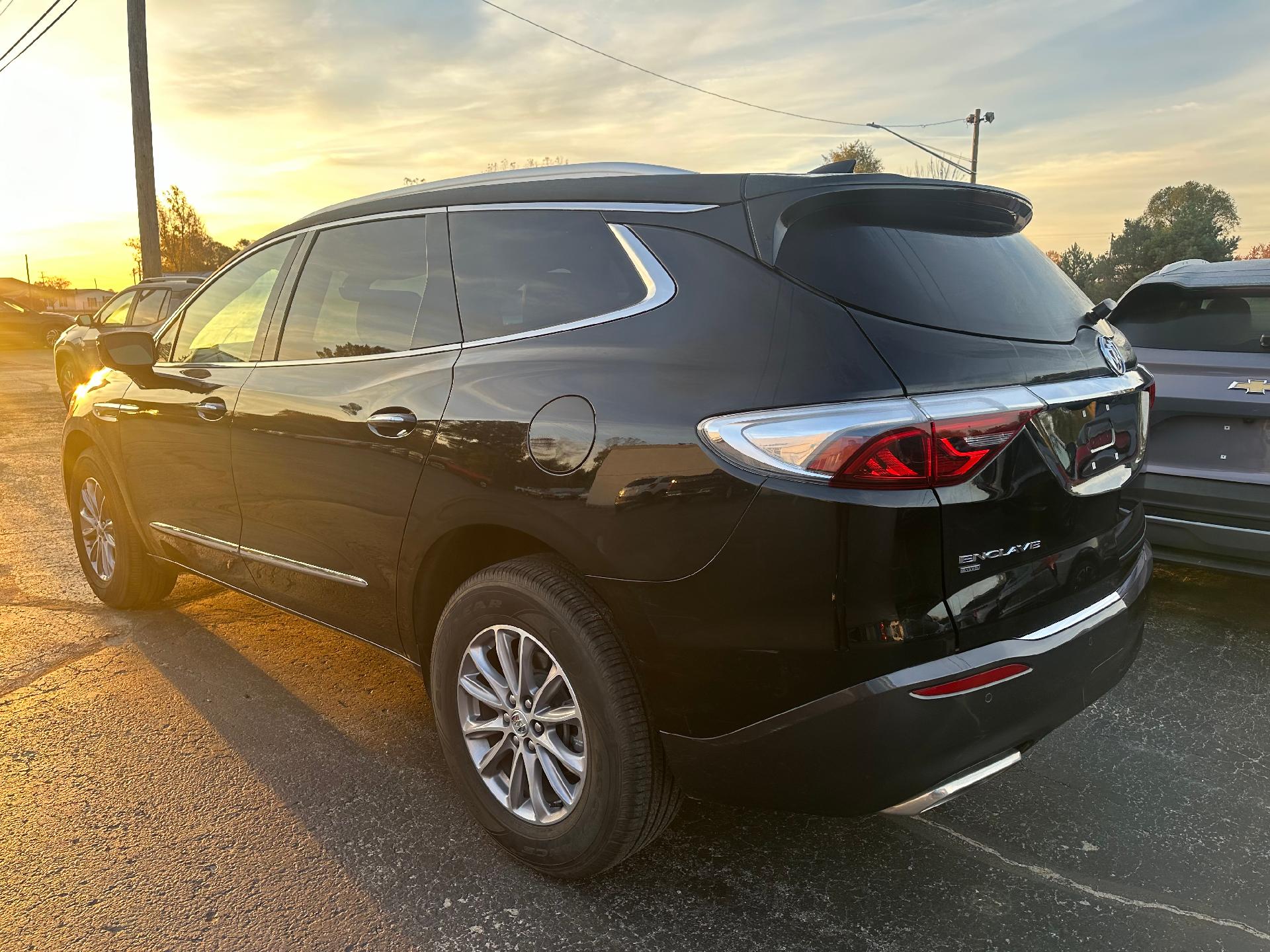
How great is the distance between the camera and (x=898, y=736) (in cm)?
196

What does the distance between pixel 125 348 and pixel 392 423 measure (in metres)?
1.90

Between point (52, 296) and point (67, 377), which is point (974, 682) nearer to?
point (67, 377)

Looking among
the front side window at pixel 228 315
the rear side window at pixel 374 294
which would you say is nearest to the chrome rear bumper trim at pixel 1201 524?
the rear side window at pixel 374 294

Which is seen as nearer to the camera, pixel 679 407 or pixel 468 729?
pixel 679 407

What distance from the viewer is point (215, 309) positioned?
12.9 feet

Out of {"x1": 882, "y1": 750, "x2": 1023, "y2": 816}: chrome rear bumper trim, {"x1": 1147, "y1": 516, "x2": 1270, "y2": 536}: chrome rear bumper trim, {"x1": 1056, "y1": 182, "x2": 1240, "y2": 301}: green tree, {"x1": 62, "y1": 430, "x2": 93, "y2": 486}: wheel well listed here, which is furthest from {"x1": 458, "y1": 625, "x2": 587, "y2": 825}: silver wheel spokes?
{"x1": 1056, "y1": 182, "x2": 1240, "y2": 301}: green tree

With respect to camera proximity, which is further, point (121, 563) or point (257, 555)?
point (121, 563)

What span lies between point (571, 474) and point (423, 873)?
3.93 feet

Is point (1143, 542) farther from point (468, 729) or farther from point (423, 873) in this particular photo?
point (423, 873)

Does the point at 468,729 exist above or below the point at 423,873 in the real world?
above

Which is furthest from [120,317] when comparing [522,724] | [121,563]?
[522,724]

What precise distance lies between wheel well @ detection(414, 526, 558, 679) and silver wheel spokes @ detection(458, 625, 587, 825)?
0.23 m

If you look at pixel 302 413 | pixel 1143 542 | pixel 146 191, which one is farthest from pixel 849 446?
pixel 146 191

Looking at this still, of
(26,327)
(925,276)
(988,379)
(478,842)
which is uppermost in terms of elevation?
(26,327)
